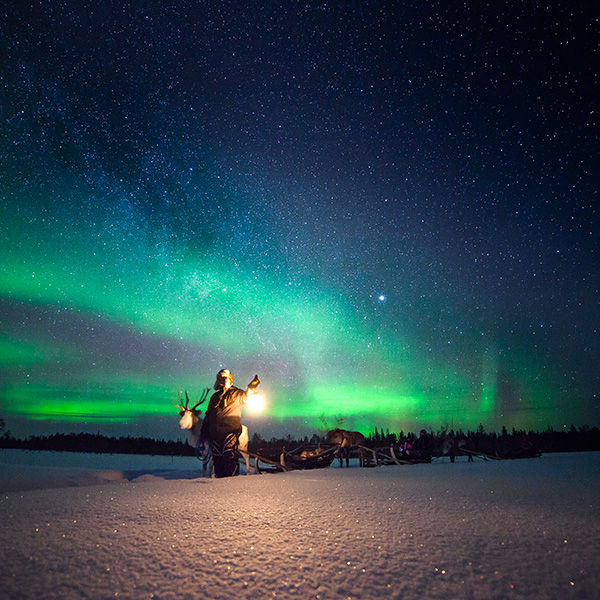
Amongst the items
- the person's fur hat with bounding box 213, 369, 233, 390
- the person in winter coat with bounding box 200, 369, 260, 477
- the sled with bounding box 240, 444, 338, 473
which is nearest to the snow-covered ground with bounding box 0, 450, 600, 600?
the person in winter coat with bounding box 200, 369, 260, 477

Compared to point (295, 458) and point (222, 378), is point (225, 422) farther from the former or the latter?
point (295, 458)

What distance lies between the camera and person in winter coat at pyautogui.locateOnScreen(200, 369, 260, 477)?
28.3 ft

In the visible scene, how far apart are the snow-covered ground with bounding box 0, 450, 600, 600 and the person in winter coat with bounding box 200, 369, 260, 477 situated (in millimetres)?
4330

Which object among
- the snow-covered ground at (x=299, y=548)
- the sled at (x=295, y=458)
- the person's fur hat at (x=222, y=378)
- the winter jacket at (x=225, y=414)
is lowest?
the sled at (x=295, y=458)

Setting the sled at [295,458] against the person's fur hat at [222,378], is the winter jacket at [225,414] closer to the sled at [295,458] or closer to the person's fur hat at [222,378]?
the person's fur hat at [222,378]

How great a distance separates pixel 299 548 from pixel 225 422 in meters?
6.71

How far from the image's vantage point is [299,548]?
2.54m

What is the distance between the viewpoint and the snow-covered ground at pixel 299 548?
195cm

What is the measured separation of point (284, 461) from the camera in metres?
11.1

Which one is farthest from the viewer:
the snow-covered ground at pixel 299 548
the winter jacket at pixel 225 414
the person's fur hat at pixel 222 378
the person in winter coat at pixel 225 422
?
the person's fur hat at pixel 222 378

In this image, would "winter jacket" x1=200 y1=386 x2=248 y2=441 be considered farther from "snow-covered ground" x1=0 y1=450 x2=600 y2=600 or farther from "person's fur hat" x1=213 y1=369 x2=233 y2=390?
"snow-covered ground" x1=0 y1=450 x2=600 y2=600

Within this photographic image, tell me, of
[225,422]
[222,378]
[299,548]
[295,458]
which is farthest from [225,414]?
[299,548]

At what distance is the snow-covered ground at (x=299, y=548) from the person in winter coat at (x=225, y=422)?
4330mm

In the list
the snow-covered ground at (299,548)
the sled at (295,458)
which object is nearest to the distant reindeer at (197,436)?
the sled at (295,458)
